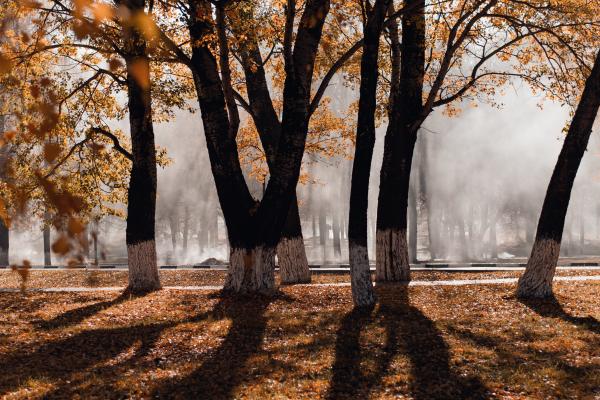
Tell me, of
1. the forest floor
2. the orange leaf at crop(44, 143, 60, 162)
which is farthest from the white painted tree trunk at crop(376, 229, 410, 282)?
the orange leaf at crop(44, 143, 60, 162)

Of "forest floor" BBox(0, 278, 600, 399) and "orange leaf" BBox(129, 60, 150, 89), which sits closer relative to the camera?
"orange leaf" BBox(129, 60, 150, 89)

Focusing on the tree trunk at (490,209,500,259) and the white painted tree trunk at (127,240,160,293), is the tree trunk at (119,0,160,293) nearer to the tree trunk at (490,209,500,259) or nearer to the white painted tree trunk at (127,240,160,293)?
the white painted tree trunk at (127,240,160,293)

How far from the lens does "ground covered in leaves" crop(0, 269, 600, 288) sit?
1850cm

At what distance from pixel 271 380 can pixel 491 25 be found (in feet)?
39.4

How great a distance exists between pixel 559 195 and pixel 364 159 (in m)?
4.04

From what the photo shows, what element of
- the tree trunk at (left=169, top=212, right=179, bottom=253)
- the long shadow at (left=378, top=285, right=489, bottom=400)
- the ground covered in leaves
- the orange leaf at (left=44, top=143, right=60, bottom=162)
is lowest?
the long shadow at (left=378, top=285, right=489, bottom=400)

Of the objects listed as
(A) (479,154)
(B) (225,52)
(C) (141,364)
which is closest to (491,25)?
(B) (225,52)

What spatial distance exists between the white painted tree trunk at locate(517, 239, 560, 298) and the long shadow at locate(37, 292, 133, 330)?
8.17m

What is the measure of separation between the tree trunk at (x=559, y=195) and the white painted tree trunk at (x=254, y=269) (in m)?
5.01

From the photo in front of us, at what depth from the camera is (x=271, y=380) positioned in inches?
313

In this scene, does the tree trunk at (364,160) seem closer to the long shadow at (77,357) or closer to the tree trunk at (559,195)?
the long shadow at (77,357)

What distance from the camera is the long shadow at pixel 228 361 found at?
7.58m

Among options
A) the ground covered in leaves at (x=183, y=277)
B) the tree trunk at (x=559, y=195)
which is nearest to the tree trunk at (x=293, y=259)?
the ground covered in leaves at (x=183, y=277)

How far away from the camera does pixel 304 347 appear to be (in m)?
9.51
